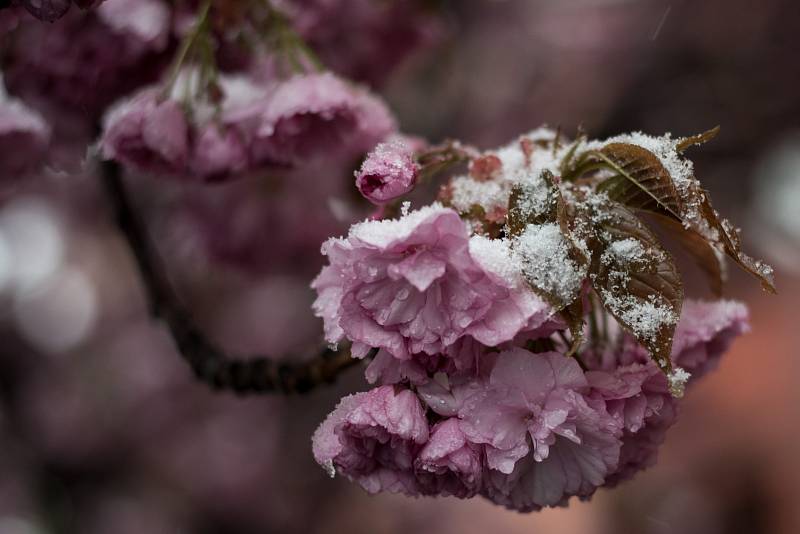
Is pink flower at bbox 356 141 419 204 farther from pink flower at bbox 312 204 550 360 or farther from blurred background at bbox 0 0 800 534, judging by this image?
blurred background at bbox 0 0 800 534

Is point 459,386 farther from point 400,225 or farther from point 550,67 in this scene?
point 550,67

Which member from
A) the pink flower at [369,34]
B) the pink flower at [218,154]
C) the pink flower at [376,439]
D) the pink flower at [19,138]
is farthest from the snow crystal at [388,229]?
the pink flower at [369,34]

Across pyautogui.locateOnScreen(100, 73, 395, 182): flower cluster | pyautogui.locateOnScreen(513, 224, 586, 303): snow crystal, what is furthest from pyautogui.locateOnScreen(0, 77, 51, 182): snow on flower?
pyautogui.locateOnScreen(513, 224, 586, 303): snow crystal

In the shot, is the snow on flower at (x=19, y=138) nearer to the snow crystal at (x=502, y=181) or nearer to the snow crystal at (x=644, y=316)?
the snow crystal at (x=502, y=181)

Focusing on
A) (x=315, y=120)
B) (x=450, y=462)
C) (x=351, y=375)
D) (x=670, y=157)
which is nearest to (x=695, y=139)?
(x=670, y=157)

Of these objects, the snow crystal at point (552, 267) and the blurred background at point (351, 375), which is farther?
the blurred background at point (351, 375)
